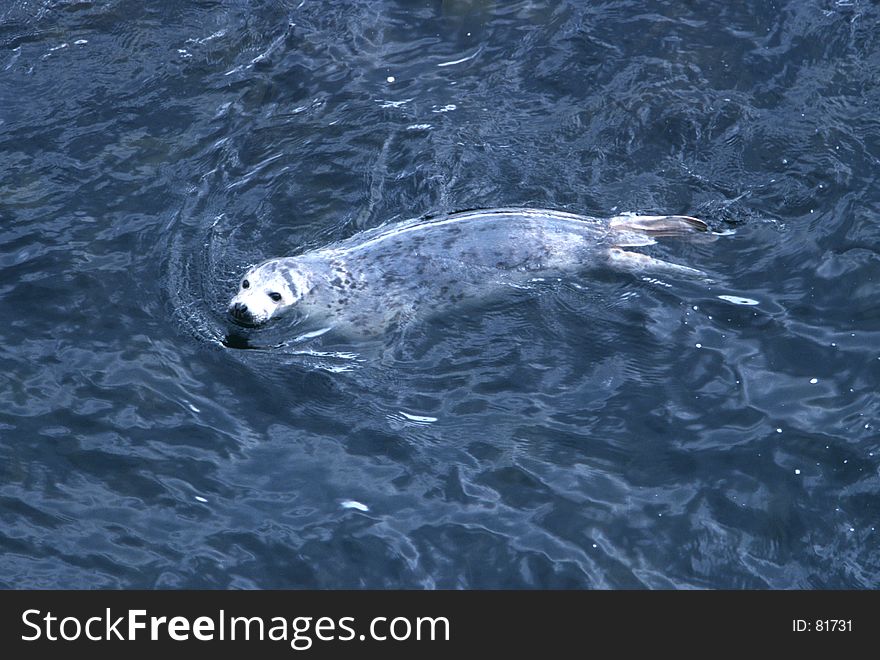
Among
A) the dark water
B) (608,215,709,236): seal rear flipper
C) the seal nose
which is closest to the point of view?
the dark water

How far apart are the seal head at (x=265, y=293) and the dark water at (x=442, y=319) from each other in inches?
7.4

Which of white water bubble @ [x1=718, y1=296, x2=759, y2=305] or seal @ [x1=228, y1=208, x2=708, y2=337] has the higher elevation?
seal @ [x1=228, y1=208, x2=708, y2=337]

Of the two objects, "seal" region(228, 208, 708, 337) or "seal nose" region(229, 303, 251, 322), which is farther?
"seal" region(228, 208, 708, 337)

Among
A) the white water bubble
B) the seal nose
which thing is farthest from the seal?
the white water bubble

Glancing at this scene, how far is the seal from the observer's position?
30.0 ft

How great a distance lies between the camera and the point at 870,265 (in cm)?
945

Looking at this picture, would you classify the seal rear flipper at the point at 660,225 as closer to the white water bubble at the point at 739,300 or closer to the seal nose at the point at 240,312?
the white water bubble at the point at 739,300

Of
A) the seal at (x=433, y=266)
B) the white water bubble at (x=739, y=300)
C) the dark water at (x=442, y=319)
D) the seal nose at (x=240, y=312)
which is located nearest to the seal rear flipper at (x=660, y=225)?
the seal at (x=433, y=266)

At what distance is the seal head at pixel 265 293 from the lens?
353 inches

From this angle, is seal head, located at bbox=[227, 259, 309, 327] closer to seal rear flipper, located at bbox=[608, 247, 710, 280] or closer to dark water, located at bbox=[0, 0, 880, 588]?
dark water, located at bbox=[0, 0, 880, 588]

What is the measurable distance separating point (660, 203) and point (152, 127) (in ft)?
15.9

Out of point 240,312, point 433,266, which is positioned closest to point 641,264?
point 433,266

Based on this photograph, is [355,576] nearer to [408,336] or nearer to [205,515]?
[205,515]

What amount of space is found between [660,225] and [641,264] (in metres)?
0.46
